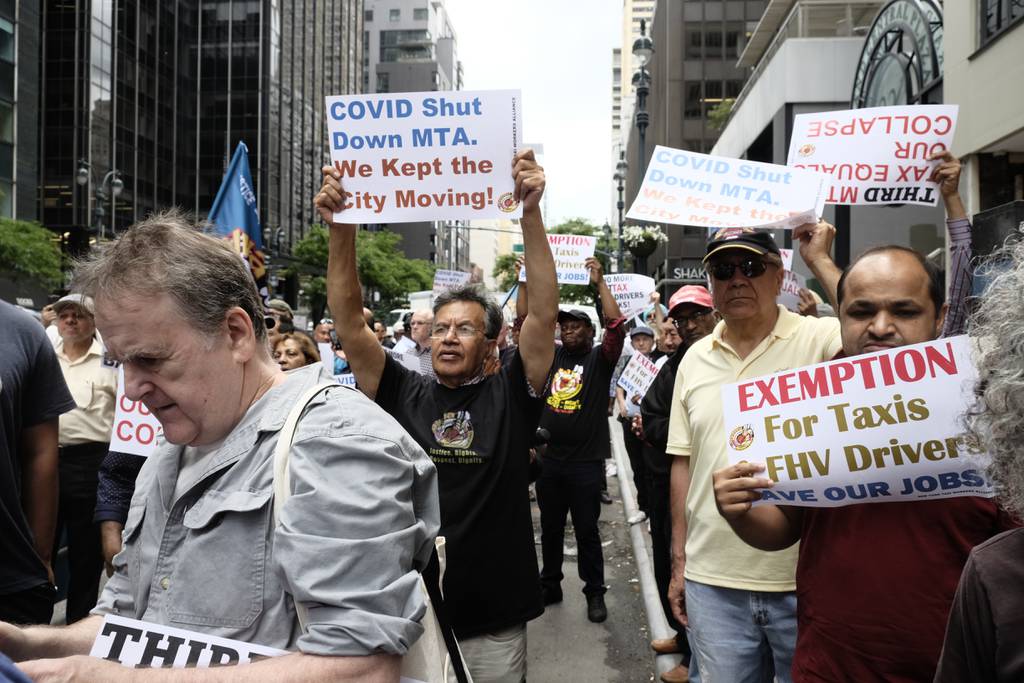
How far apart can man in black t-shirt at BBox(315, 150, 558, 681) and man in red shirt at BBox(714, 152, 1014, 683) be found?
3.92 ft

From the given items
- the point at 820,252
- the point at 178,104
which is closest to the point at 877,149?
the point at 820,252

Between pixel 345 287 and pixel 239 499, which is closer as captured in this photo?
pixel 239 499

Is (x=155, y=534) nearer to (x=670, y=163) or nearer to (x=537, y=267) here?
(x=537, y=267)

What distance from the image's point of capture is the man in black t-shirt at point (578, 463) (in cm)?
619

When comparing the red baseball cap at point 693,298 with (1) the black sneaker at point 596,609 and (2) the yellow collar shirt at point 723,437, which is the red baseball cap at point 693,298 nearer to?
(2) the yellow collar shirt at point 723,437

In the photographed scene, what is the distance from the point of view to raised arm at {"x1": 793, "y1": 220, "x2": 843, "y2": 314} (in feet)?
10.9

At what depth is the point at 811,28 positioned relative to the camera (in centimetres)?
1964

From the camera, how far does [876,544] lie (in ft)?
7.14

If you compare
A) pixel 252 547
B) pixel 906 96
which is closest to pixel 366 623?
pixel 252 547

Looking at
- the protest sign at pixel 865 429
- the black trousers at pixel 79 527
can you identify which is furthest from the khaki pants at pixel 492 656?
the black trousers at pixel 79 527

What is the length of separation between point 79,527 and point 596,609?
3.59 metres

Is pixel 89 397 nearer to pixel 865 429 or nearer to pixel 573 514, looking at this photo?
pixel 573 514

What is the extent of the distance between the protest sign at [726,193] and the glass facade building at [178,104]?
3736 cm

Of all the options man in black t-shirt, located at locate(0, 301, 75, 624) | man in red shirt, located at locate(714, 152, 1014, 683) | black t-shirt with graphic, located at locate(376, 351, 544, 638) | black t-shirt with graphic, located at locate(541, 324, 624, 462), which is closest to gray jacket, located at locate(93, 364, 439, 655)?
man in red shirt, located at locate(714, 152, 1014, 683)
